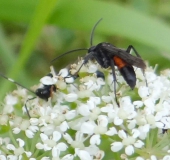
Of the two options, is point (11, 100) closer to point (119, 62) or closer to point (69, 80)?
point (69, 80)

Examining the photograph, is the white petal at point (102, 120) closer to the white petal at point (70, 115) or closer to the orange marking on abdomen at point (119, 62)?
the white petal at point (70, 115)

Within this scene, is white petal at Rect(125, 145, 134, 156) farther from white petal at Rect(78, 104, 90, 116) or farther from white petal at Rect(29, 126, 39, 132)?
white petal at Rect(29, 126, 39, 132)

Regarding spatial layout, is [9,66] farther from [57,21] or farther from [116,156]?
[116,156]

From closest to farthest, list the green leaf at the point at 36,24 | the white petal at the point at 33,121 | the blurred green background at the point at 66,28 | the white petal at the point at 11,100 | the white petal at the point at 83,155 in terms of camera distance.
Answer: the white petal at the point at 83,155 → the white petal at the point at 33,121 → the white petal at the point at 11,100 → the green leaf at the point at 36,24 → the blurred green background at the point at 66,28

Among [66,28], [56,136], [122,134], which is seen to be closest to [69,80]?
[56,136]

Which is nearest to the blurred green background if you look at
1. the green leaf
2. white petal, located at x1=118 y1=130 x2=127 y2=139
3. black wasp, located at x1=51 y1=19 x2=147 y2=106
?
the green leaf

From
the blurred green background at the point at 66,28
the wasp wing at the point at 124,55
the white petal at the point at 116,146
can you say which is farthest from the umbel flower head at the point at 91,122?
the blurred green background at the point at 66,28
